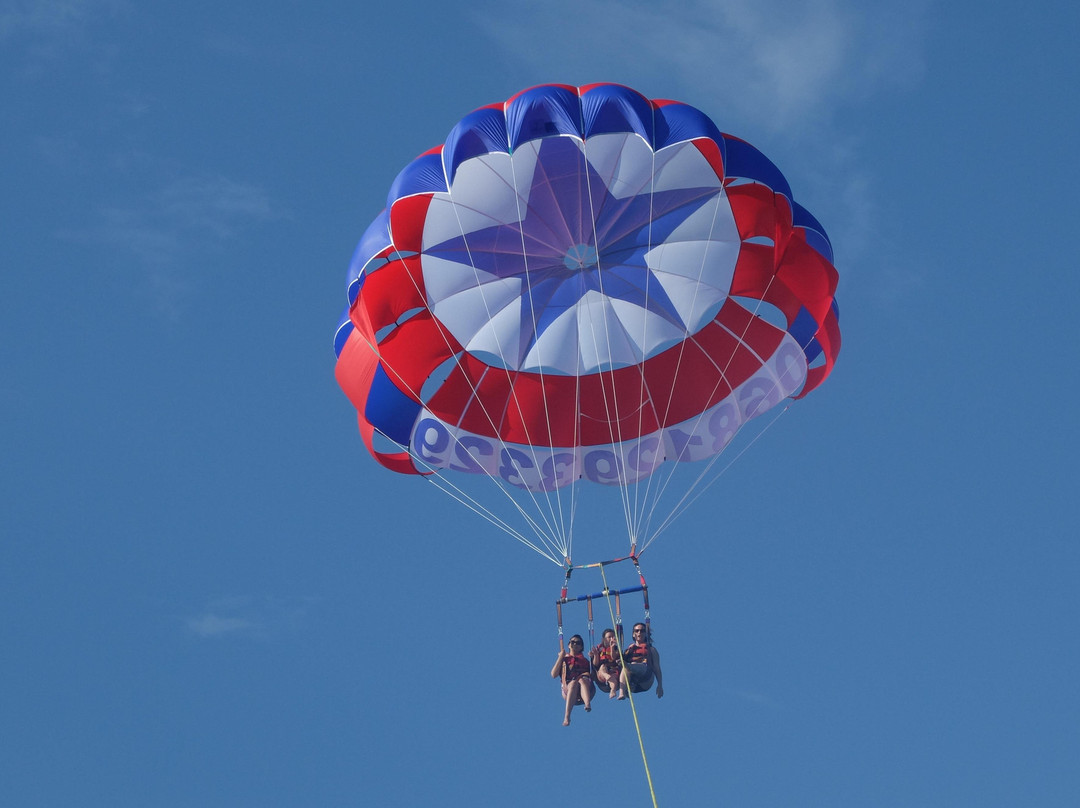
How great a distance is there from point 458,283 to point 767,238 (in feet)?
10.4

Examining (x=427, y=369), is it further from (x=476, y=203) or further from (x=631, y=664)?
(x=631, y=664)

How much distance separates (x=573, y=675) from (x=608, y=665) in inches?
14.3

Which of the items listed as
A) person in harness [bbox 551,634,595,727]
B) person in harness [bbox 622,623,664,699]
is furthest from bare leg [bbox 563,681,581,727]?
person in harness [bbox 622,623,664,699]

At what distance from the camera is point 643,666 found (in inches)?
606

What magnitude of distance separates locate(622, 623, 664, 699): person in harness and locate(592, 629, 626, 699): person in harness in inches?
4.0

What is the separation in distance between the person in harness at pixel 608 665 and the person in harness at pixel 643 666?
10cm

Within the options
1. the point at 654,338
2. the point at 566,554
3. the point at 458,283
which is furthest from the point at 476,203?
the point at 566,554

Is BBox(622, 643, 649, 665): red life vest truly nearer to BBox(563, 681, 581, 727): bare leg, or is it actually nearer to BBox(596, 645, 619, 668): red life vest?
BBox(596, 645, 619, 668): red life vest

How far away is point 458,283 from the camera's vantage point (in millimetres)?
17141

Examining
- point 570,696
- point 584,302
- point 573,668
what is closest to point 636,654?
point 573,668

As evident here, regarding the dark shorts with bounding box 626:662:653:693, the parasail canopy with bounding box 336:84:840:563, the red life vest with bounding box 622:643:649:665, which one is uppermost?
the parasail canopy with bounding box 336:84:840:563

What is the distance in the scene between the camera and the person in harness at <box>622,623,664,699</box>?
15.4 m

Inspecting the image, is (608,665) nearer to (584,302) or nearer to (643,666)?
(643,666)

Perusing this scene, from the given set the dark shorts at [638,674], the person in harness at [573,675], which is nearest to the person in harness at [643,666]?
the dark shorts at [638,674]
